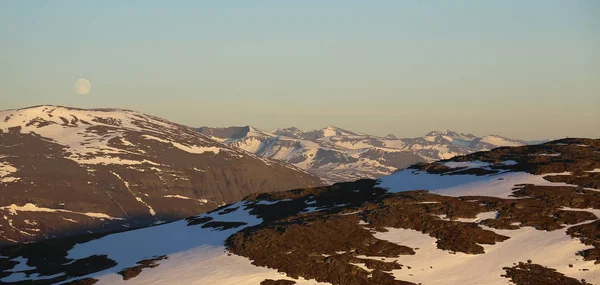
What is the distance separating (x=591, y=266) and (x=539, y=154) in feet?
235

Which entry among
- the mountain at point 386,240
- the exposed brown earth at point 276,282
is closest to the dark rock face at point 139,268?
the mountain at point 386,240

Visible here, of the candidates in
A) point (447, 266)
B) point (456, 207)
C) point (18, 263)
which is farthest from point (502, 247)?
point (18, 263)

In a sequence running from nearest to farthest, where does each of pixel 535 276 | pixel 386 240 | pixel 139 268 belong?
pixel 535 276 < pixel 139 268 < pixel 386 240

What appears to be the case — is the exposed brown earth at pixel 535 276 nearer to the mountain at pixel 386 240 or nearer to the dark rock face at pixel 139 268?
the mountain at pixel 386 240

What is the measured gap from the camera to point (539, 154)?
142 meters

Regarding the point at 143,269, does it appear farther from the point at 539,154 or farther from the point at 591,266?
the point at 539,154

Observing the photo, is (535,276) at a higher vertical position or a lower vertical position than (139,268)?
lower

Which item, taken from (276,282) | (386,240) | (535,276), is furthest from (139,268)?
(535,276)

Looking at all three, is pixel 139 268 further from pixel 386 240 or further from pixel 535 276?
pixel 535 276

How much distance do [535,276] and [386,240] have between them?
21633 mm

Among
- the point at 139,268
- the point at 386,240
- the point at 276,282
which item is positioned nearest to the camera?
the point at 276,282

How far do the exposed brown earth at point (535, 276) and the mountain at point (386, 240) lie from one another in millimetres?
106

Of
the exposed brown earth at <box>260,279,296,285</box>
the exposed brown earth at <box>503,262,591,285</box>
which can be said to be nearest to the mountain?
the exposed brown earth at <box>503,262,591,285</box>

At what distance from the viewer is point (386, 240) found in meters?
88.5
